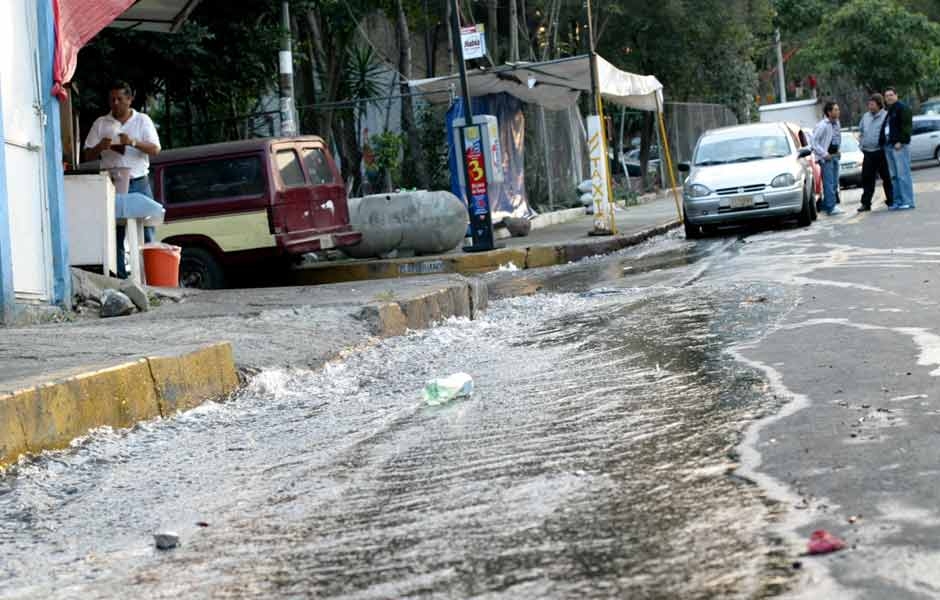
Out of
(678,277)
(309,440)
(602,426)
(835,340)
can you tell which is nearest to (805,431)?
(602,426)

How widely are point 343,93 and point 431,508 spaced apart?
24.5 metres

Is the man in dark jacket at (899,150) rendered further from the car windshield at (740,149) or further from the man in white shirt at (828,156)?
the car windshield at (740,149)

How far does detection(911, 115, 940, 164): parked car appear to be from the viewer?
41.0 meters

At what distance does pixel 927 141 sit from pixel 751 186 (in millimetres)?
23001

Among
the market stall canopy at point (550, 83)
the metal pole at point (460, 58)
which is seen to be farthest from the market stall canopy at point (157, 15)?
the market stall canopy at point (550, 83)

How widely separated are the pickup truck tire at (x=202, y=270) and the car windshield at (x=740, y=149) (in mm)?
8288

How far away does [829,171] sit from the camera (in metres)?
22.6

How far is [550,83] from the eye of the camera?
22.9 metres

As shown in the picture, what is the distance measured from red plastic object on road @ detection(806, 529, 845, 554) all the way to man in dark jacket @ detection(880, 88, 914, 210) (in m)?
17.8

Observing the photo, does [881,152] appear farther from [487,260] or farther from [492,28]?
[492,28]

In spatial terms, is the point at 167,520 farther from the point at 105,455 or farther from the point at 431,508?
the point at 105,455

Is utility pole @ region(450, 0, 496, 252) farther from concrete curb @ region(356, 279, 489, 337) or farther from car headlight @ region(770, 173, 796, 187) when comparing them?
concrete curb @ region(356, 279, 489, 337)

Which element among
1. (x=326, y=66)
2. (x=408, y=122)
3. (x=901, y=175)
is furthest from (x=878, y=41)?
(x=901, y=175)

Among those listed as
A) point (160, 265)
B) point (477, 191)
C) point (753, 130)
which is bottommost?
point (160, 265)
